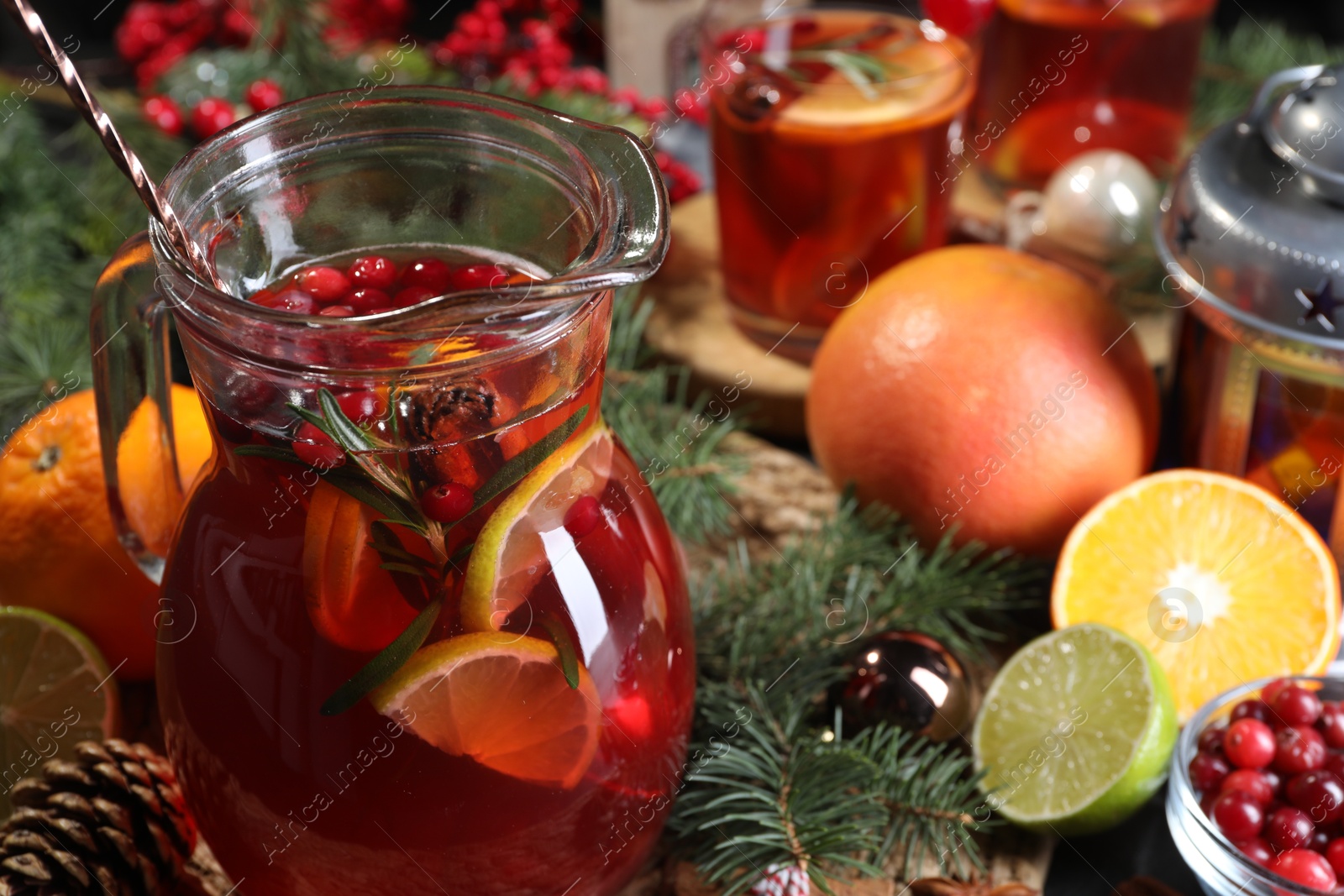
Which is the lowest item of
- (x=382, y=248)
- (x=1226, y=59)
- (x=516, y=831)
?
(x=1226, y=59)

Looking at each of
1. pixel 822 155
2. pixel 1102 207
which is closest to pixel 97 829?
pixel 822 155

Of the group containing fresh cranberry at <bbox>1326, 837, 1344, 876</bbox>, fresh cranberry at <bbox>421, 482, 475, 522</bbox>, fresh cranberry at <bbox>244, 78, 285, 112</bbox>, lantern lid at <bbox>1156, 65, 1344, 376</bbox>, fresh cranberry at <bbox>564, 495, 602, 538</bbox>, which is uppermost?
fresh cranberry at <bbox>421, 482, 475, 522</bbox>

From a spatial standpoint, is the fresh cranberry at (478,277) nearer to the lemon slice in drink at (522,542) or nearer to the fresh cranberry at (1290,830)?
the lemon slice in drink at (522,542)

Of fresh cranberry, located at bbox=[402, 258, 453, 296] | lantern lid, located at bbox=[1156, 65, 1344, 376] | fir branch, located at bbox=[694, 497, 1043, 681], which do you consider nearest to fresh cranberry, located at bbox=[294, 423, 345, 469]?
fresh cranberry, located at bbox=[402, 258, 453, 296]

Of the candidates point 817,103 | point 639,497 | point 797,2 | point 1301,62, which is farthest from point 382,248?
point 1301,62

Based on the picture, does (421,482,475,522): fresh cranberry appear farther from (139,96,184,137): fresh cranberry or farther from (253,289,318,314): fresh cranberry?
(139,96,184,137): fresh cranberry

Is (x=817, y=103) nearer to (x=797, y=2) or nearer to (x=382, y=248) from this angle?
(x=797, y=2)

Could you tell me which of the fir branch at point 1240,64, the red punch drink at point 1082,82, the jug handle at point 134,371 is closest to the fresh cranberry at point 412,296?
the jug handle at point 134,371

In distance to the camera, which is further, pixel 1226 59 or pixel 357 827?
pixel 1226 59
